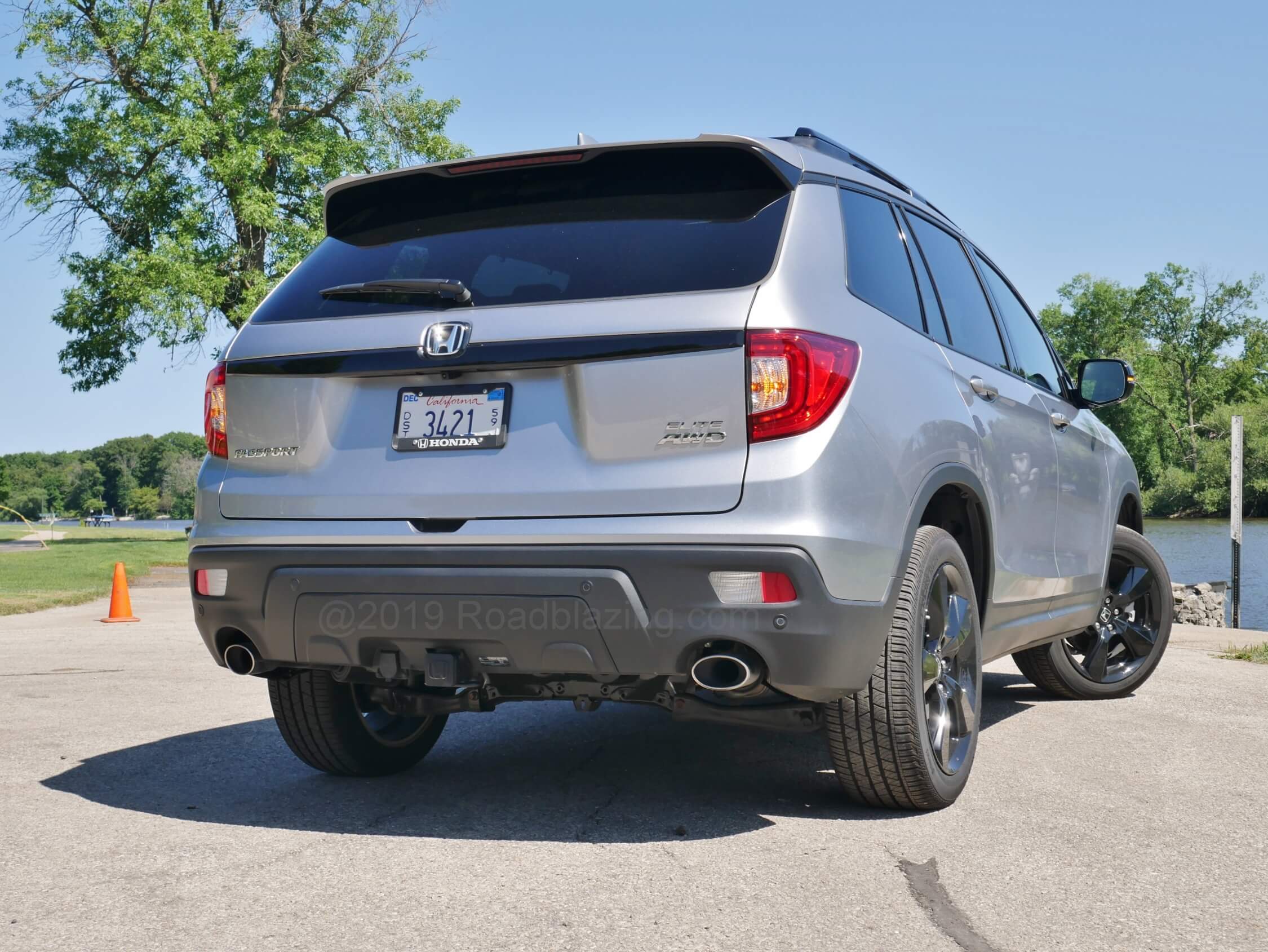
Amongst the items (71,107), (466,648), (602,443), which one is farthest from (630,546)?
(71,107)

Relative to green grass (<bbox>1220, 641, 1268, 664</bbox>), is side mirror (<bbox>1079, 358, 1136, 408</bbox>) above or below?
above

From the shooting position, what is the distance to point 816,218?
3768 mm

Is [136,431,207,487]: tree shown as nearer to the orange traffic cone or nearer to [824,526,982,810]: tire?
the orange traffic cone

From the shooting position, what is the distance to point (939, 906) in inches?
125

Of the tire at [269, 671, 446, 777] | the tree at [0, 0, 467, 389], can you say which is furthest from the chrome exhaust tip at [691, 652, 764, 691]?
the tree at [0, 0, 467, 389]

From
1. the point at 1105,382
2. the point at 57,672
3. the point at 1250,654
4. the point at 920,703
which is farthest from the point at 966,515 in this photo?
the point at 1250,654

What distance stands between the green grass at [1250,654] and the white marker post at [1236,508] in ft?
27.9

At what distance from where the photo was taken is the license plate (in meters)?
3.56

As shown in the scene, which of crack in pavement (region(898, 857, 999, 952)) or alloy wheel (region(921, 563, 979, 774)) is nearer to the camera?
crack in pavement (region(898, 857, 999, 952))

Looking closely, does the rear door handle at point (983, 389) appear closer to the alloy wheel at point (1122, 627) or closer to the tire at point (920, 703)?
the tire at point (920, 703)

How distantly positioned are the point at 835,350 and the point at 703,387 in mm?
399

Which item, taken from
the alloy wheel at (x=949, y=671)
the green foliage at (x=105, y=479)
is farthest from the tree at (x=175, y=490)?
the alloy wheel at (x=949, y=671)

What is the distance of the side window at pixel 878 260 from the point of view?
3.94 m

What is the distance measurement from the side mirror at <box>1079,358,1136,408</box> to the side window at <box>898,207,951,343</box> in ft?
6.19
